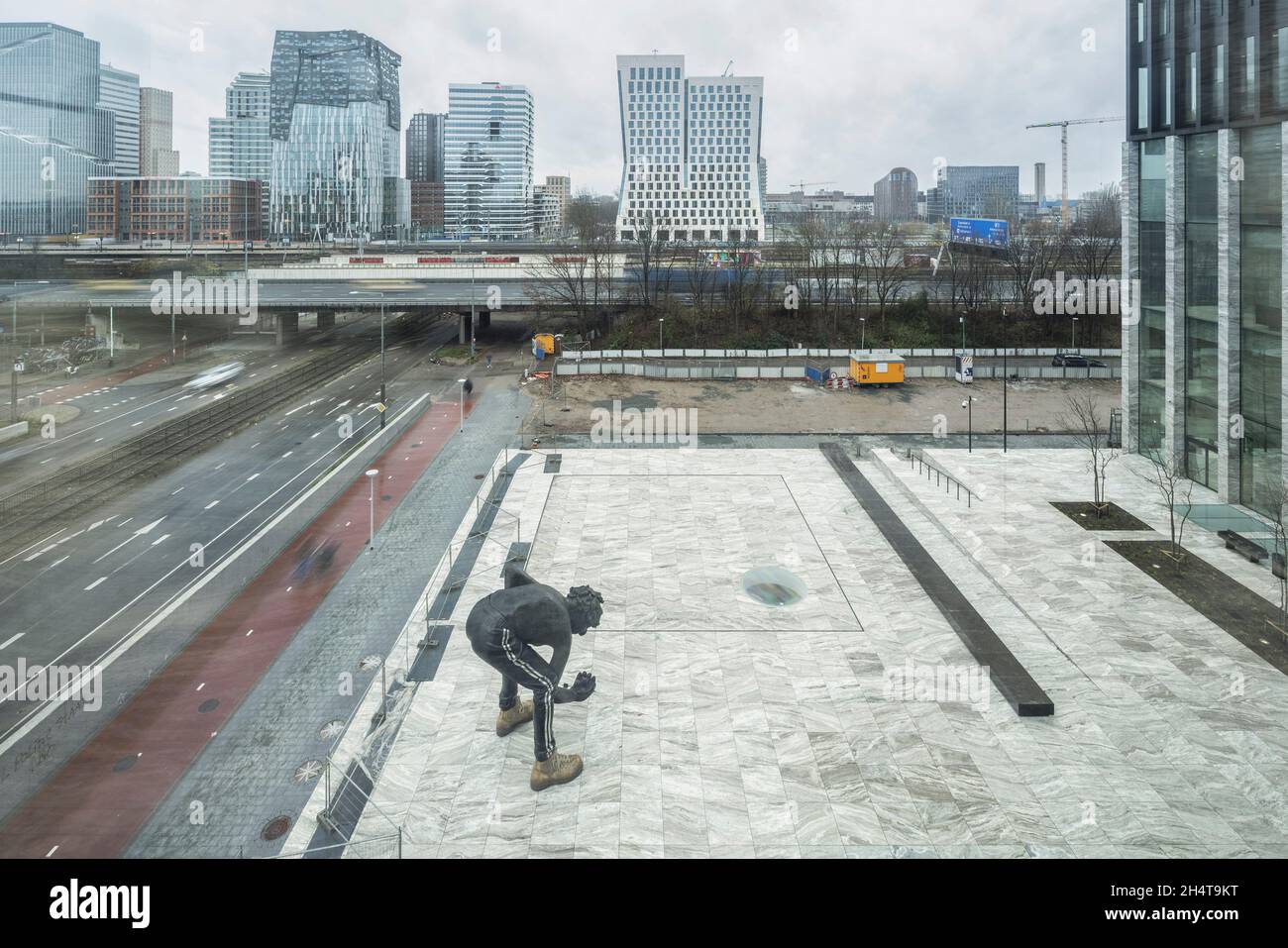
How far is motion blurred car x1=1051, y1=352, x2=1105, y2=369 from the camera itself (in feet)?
173

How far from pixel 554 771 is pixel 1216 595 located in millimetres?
17513

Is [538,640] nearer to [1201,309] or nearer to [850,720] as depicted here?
[850,720]

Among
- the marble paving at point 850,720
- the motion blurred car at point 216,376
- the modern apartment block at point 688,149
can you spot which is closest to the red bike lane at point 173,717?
the marble paving at point 850,720

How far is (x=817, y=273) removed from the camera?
72438 mm

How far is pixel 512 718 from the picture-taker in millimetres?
14867

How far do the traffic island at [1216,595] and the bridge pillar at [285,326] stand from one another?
63.3 metres

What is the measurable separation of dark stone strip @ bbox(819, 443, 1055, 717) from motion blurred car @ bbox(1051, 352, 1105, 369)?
3041 centimetres

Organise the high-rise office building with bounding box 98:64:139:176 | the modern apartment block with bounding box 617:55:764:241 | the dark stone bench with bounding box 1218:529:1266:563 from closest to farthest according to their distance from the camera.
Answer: the dark stone bench with bounding box 1218:529:1266:563 < the high-rise office building with bounding box 98:64:139:176 < the modern apartment block with bounding box 617:55:764:241

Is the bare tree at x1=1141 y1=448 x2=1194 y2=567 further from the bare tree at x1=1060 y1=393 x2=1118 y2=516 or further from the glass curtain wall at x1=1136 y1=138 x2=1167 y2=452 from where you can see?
the bare tree at x1=1060 y1=393 x2=1118 y2=516

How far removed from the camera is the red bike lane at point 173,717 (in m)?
13.5

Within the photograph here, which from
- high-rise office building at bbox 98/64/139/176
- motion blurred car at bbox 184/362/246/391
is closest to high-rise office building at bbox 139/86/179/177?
high-rise office building at bbox 98/64/139/176

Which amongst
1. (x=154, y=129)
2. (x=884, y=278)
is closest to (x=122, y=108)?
(x=154, y=129)

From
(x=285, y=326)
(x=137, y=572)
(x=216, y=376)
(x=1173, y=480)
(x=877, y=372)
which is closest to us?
(x=137, y=572)

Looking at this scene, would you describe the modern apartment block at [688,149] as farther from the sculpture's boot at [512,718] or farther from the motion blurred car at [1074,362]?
the sculpture's boot at [512,718]
